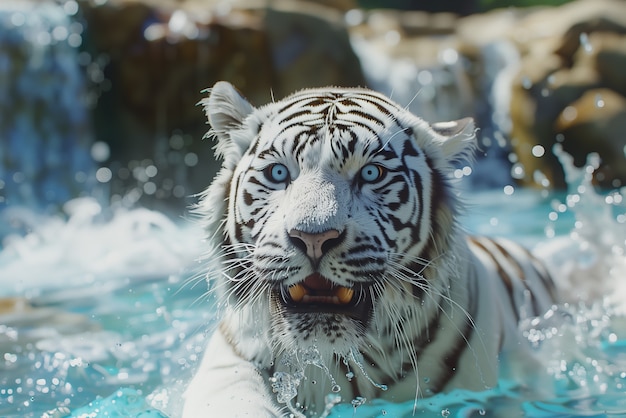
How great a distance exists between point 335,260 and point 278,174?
278 millimetres

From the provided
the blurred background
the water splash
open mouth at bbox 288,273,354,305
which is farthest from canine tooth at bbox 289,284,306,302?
the blurred background

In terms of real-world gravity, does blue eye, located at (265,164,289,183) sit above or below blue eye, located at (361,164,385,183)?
above

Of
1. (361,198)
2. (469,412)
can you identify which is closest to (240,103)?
(361,198)

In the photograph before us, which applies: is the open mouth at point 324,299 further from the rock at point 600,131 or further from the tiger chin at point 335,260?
the rock at point 600,131

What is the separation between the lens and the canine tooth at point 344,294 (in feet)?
5.41

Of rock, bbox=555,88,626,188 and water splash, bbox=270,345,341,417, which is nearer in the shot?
water splash, bbox=270,345,341,417

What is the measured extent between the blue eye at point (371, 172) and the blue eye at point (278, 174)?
0.55 feet

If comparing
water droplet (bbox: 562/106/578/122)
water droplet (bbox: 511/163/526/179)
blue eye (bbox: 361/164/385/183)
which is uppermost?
water droplet (bbox: 562/106/578/122)

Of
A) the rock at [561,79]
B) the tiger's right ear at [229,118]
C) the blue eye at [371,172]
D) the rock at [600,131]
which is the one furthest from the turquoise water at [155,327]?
the rock at [561,79]

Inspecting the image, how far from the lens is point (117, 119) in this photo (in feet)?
24.4

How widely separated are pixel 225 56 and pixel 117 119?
1.17m

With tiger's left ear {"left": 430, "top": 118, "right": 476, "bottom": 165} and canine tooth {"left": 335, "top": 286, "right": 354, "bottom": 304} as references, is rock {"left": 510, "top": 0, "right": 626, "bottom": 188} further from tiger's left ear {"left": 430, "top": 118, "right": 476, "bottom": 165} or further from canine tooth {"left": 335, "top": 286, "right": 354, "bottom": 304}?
canine tooth {"left": 335, "top": 286, "right": 354, "bottom": 304}

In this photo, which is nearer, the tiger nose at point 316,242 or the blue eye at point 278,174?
the tiger nose at point 316,242

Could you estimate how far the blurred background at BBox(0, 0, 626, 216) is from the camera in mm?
6949
